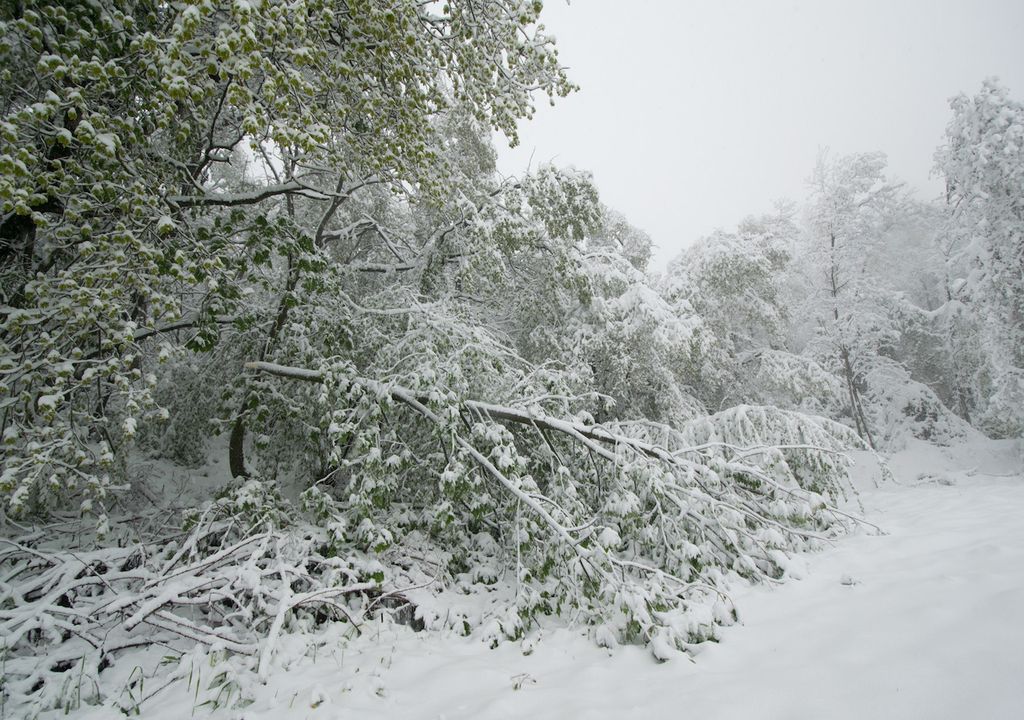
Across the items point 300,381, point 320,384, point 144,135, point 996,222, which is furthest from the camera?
point 996,222

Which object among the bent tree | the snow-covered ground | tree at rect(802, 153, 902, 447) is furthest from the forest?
tree at rect(802, 153, 902, 447)

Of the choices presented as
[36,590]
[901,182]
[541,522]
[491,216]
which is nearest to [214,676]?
[36,590]

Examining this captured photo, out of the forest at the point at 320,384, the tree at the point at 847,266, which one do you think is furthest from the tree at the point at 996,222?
the forest at the point at 320,384

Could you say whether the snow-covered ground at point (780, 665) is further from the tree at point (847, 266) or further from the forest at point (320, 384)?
the tree at point (847, 266)

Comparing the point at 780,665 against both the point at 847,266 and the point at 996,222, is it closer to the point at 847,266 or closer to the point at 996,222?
the point at 996,222

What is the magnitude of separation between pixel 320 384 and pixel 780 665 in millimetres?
4712

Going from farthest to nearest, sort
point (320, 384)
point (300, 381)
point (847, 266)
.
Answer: point (847, 266)
point (300, 381)
point (320, 384)

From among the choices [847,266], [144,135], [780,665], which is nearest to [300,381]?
[144,135]

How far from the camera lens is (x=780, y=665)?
8.05 ft

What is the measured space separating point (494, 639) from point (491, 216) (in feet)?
17.2

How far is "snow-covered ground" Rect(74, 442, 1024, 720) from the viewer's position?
6.64 ft

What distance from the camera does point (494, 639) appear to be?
345 cm

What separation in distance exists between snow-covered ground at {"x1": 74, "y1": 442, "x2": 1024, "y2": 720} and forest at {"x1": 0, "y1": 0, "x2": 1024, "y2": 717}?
21 cm

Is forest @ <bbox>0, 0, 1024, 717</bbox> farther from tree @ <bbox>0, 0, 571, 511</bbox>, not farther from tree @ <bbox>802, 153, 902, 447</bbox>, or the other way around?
tree @ <bbox>802, 153, 902, 447</bbox>
